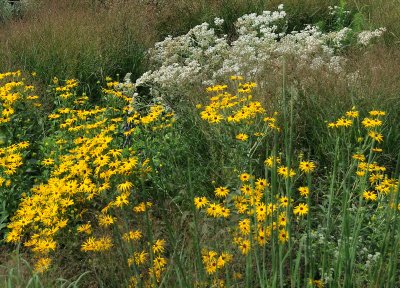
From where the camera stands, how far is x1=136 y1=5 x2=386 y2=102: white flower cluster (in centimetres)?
564

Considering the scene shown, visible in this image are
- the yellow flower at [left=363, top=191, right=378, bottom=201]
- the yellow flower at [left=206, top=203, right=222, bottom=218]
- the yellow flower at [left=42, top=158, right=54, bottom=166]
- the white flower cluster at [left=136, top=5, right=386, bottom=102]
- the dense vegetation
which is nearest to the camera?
the dense vegetation

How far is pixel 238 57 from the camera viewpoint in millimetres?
6207

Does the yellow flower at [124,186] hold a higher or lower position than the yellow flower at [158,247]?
higher

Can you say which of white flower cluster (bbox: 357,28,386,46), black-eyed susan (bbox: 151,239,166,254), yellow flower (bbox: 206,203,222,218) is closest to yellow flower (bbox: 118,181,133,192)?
black-eyed susan (bbox: 151,239,166,254)

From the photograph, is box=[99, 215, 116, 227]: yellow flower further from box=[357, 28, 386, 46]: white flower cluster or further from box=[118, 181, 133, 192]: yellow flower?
box=[357, 28, 386, 46]: white flower cluster

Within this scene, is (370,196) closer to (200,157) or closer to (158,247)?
(158,247)

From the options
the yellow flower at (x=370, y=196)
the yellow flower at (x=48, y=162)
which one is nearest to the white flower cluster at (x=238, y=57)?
the yellow flower at (x=48, y=162)

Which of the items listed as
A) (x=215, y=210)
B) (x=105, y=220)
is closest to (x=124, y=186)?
(x=105, y=220)

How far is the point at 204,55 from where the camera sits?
680 centimetres

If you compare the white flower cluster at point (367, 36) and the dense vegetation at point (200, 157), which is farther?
the white flower cluster at point (367, 36)

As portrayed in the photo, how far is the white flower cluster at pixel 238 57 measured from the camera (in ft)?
18.5

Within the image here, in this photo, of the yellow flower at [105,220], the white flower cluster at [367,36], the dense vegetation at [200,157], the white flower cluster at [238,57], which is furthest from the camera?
the white flower cluster at [367,36]

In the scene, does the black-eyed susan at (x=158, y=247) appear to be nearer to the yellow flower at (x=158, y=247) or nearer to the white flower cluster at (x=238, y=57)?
the yellow flower at (x=158, y=247)

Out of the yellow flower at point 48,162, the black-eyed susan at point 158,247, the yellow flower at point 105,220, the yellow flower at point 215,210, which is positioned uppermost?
the yellow flower at point 215,210
